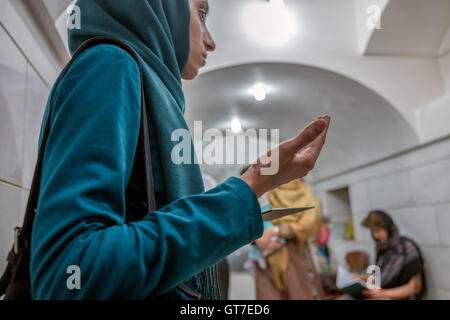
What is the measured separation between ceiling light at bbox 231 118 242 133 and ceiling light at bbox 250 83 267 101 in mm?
65

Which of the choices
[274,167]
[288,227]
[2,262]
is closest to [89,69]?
[274,167]

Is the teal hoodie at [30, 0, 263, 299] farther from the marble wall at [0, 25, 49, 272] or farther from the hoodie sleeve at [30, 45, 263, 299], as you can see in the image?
the marble wall at [0, 25, 49, 272]

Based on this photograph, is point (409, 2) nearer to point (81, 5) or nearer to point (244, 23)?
point (244, 23)

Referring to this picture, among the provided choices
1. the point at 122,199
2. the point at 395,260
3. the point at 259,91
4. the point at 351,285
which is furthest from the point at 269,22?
the point at 395,260

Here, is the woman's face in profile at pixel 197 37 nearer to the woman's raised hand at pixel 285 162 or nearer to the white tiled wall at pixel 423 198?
the woman's raised hand at pixel 285 162

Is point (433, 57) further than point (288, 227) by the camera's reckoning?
Yes

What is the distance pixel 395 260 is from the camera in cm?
131

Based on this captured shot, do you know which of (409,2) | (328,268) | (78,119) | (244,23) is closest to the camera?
(78,119)

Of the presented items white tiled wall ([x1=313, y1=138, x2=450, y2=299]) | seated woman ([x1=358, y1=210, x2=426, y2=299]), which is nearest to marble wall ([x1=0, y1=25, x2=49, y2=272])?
white tiled wall ([x1=313, y1=138, x2=450, y2=299])

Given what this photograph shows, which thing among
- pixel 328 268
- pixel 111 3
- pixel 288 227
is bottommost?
pixel 328 268

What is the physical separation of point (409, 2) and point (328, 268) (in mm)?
→ 928

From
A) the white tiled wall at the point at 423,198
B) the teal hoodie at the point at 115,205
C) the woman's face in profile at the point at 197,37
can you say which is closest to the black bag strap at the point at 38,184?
the teal hoodie at the point at 115,205

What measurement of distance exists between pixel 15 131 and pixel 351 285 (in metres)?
0.78

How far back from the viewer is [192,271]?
0.69 feet
